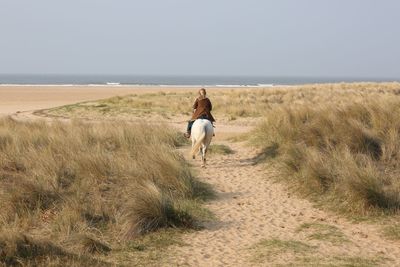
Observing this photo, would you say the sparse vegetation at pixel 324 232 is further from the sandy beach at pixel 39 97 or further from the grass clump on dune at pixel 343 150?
the sandy beach at pixel 39 97

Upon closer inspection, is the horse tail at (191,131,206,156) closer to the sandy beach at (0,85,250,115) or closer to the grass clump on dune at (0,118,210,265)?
the grass clump on dune at (0,118,210,265)

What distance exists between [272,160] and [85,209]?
5200mm

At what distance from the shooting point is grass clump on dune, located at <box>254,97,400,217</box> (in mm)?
8812

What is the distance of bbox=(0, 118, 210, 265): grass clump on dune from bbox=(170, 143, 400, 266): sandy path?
1.90ft

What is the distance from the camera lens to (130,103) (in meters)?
29.5

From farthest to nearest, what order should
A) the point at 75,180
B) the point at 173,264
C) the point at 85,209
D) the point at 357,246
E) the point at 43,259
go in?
the point at 75,180 → the point at 85,209 → the point at 357,246 → the point at 173,264 → the point at 43,259

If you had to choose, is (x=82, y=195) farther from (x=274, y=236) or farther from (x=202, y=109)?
(x=202, y=109)

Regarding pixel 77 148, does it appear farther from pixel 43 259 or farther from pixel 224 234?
pixel 43 259

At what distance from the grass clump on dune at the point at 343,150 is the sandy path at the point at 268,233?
1.76ft

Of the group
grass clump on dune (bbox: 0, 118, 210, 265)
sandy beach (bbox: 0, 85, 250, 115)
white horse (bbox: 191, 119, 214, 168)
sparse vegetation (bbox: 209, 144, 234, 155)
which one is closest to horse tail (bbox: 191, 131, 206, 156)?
white horse (bbox: 191, 119, 214, 168)

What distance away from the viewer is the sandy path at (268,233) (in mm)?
6727

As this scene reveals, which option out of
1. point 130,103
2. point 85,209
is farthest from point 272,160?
point 130,103

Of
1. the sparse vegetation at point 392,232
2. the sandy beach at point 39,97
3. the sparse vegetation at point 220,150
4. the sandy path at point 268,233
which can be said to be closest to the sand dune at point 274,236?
the sandy path at point 268,233

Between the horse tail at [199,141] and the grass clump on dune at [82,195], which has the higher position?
the horse tail at [199,141]
